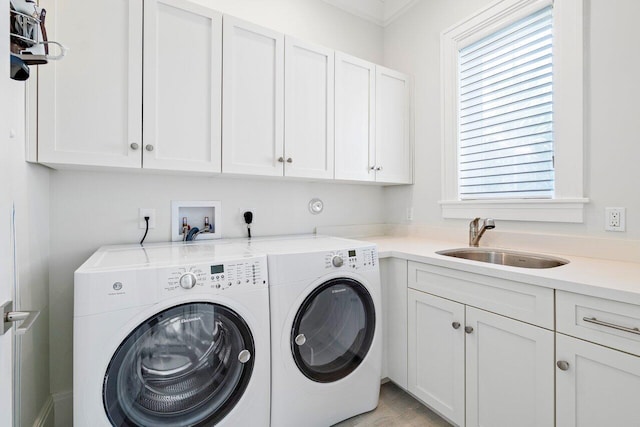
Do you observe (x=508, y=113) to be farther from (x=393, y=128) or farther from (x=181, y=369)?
(x=181, y=369)

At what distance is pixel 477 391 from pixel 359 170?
1.49 metres

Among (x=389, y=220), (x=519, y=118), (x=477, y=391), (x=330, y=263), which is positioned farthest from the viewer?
(x=389, y=220)

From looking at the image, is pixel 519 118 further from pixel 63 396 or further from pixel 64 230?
pixel 63 396

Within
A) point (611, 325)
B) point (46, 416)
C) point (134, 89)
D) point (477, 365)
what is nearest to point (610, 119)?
point (611, 325)

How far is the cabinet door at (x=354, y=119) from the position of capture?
2141 millimetres

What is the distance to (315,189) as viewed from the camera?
241 cm

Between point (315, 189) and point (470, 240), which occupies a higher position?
point (315, 189)

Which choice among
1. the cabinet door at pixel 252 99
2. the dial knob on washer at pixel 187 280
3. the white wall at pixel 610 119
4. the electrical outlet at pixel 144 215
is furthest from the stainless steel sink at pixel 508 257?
the electrical outlet at pixel 144 215

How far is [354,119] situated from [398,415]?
190 centimetres

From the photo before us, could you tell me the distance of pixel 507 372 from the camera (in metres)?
1.30

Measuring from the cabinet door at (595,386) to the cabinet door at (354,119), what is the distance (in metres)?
1.50

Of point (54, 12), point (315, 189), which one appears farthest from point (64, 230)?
point (315, 189)

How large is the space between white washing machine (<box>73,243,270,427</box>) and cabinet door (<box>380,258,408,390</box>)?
842 mm

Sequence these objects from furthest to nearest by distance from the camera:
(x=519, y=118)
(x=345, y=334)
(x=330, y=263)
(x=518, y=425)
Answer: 1. (x=519, y=118)
2. (x=345, y=334)
3. (x=330, y=263)
4. (x=518, y=425)
